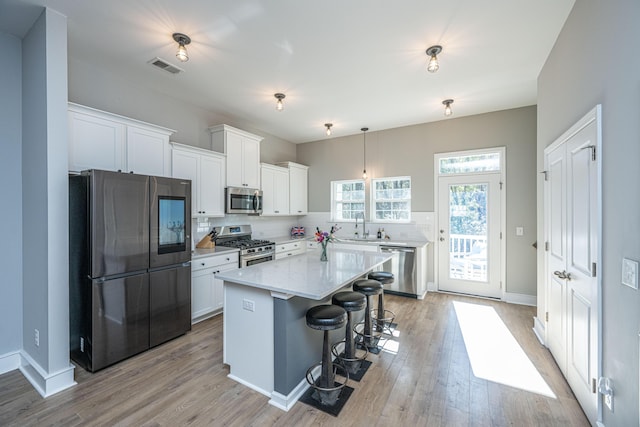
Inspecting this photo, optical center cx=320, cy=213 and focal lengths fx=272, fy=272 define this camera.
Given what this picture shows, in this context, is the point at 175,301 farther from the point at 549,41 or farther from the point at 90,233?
the point at 549,41

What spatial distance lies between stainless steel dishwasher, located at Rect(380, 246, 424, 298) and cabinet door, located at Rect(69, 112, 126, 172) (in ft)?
12.9

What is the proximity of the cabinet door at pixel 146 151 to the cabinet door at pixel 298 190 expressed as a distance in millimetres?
2718

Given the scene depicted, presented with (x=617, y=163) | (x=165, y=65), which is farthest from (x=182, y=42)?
(x=617, y=163)

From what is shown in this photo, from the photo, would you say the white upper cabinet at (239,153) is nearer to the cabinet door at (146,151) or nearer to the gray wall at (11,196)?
the cabinet door at (146,151)

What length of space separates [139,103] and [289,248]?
10.4ft

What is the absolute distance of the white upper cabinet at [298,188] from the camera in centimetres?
577

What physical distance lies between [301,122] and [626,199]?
4303mm

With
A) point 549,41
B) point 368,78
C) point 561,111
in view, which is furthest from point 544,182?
point 368,78

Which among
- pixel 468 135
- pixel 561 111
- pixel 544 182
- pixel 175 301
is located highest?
pixel 468 135

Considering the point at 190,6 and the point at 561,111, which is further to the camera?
the point at 561,111

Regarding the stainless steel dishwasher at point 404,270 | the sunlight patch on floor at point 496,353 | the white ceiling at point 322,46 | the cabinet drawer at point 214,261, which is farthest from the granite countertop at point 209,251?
the sunlight patch on floor at point 496,353

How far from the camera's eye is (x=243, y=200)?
452cm

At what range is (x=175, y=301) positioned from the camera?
→ 3033 millimetres

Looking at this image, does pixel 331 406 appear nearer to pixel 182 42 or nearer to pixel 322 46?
pixel 322 46
